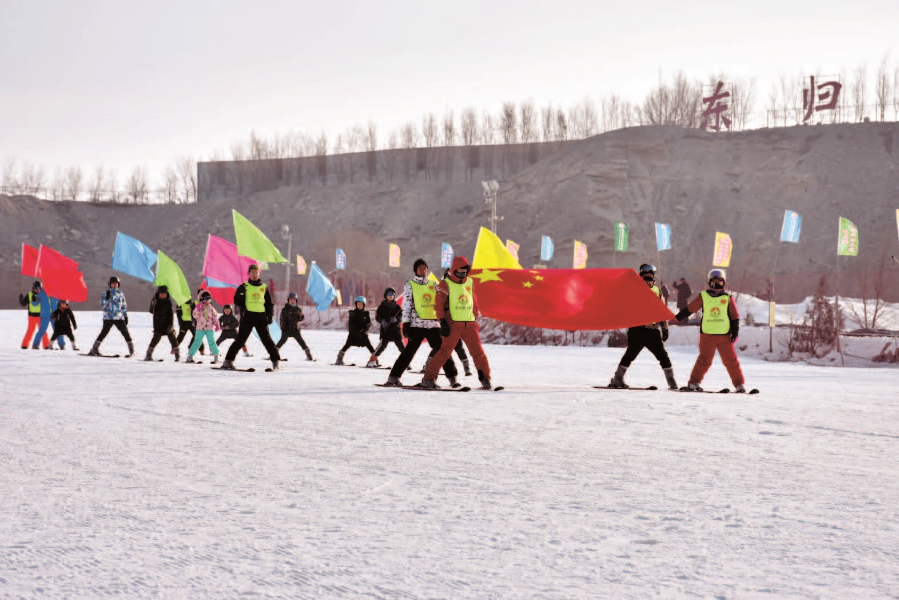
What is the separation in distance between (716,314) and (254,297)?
682cm

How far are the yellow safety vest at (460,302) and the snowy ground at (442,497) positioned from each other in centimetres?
127

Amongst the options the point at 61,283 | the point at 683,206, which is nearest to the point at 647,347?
the point at 61,283

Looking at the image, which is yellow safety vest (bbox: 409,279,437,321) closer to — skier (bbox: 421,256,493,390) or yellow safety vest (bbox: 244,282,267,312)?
skier (bbox: 421,256,493,390)

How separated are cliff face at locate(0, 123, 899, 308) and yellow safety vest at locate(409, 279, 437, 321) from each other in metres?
Result: 51.1

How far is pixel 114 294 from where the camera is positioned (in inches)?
670

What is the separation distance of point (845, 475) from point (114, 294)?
1419 cm

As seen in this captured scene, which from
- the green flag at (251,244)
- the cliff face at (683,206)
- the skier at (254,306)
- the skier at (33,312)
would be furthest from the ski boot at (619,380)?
the cliff face at (683,206)

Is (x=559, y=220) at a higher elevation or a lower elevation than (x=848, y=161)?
lower

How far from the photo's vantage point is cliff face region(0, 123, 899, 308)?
7044cm

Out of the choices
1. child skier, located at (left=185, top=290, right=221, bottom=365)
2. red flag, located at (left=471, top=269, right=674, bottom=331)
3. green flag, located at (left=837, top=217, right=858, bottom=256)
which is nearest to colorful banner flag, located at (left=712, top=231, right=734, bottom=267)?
green flag, located at (left=837, top=217, right=858, bottom=256)

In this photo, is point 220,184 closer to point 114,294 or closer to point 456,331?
point 114,294

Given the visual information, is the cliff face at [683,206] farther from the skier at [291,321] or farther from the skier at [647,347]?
the skier at [647,347]

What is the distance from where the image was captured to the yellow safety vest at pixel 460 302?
11312 mm

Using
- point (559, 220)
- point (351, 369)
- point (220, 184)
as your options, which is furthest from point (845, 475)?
point (220, 184)
